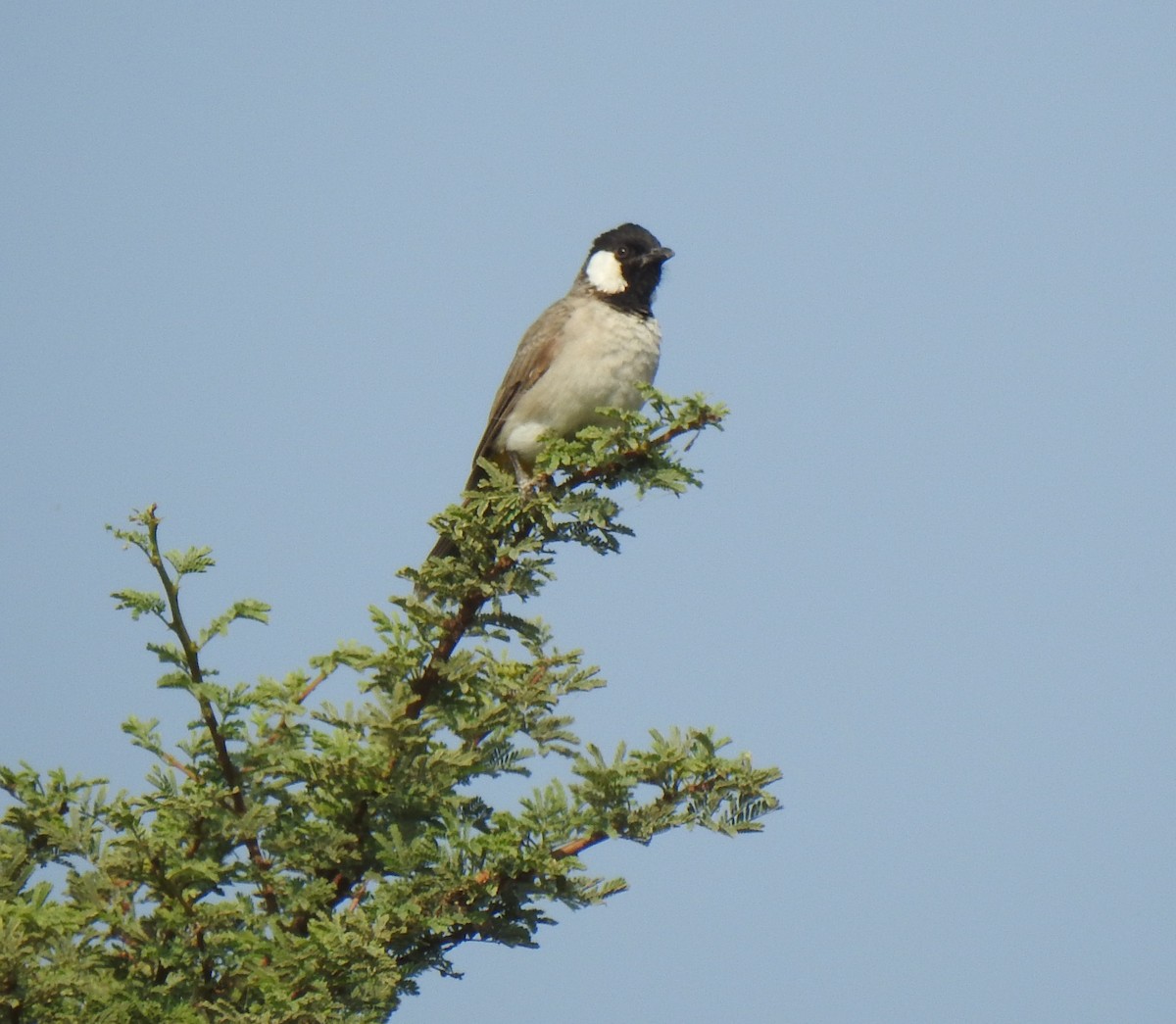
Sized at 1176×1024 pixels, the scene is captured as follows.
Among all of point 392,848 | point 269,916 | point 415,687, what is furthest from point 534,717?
point 269,916

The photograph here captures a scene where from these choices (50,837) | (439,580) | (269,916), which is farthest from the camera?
(439,580)

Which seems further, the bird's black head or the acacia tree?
the bird's black head

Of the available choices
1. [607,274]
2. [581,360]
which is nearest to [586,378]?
[581,360]

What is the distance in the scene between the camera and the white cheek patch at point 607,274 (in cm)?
794

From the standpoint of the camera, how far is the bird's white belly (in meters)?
7.15

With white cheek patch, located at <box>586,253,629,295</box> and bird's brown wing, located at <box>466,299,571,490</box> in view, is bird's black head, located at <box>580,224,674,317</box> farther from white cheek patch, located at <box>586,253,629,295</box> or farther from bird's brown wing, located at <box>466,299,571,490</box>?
bird's brown wing, located at <box>466,299,571,490</box>

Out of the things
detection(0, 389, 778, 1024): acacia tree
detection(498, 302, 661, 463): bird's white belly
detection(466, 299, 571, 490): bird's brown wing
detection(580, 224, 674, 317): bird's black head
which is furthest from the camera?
detection(580, 224, 674, 317): bird's black head

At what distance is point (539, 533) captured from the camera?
15.7ft

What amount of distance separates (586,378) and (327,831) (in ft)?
11.6

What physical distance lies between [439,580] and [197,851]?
3.58 ft

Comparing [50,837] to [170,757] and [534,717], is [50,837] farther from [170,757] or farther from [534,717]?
[534,717]

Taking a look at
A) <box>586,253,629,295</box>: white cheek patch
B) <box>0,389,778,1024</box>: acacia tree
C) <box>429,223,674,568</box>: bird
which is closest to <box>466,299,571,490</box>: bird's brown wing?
<box>429,223,674,568</box>: bird

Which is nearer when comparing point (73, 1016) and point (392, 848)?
point (73, 1016)

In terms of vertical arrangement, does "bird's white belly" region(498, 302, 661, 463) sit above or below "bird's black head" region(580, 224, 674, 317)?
below
